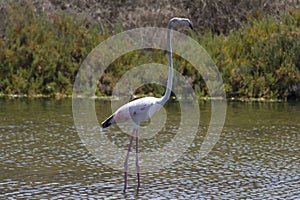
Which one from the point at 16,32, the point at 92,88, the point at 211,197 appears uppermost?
the point at 16,32

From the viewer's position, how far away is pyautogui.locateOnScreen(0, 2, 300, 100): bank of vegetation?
67.2 feet

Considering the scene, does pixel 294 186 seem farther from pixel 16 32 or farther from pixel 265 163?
pixel 16 32

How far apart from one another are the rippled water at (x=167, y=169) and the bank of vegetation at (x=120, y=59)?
453cm

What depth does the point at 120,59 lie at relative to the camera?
21.8 m

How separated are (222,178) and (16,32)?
46.4ft

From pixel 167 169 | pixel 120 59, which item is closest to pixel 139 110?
pixel 167 169

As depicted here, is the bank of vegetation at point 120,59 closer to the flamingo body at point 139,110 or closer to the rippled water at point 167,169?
the rippled water at point 167,169

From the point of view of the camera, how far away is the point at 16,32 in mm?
22500

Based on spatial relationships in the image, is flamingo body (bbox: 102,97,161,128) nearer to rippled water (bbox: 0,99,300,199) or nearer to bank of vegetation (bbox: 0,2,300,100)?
rippled water (bbox: 0,99,300,199)

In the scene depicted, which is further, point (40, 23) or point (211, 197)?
point (40, 23)

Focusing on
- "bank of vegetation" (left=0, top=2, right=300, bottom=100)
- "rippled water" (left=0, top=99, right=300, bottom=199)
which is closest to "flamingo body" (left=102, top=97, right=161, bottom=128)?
"rippled water" (left=0, top=99, right=300, bottom=199)

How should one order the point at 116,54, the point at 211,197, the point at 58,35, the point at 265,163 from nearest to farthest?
the point at 211,197 → the point at 265,163 → the point at 116,54 → the point at 58,35

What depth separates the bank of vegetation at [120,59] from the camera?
67.2 ft

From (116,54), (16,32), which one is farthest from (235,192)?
(16,32)
